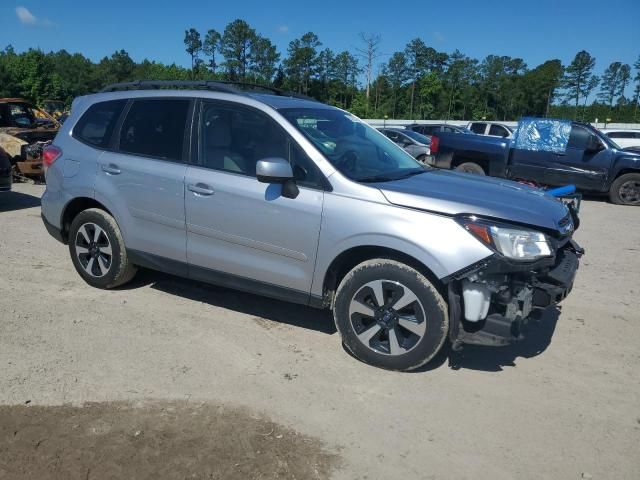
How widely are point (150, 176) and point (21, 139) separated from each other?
919 cm

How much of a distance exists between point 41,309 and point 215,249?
1.74 m

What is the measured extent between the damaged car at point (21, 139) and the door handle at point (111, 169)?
26.5ft

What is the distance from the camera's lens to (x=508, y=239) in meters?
3.56

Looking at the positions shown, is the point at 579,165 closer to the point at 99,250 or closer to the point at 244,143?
the point at 244,143

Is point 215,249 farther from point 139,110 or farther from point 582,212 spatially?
point 582,212

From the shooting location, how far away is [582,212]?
38.0 ft

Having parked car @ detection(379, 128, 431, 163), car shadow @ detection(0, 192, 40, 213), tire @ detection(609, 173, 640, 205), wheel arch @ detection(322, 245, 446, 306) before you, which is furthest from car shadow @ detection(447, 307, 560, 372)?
parked car @ detection(379, 128, 431, 163)

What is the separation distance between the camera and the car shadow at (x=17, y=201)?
977 cm

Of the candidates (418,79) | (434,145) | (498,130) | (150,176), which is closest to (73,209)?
(150,176)

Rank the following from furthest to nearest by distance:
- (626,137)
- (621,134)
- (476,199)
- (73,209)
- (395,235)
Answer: (621,134), (626,137), (73,209), (476,199), (395,235)

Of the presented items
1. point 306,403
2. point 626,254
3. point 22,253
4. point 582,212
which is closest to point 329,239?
point 306,403

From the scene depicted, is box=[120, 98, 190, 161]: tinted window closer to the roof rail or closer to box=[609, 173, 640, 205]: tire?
the roof rail

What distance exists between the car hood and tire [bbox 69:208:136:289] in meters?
2.60

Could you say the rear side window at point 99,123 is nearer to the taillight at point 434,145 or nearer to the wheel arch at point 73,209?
the wheel arch at point 73,209
